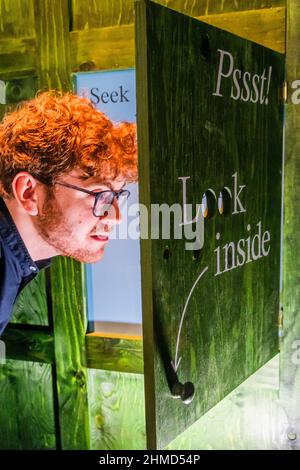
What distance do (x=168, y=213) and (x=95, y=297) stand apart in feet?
4.20

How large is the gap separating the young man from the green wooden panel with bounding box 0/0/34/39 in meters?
Answer: 0.32

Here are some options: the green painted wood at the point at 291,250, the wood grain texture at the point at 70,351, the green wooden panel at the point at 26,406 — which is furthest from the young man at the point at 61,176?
the green painted wood at the point at 291,250

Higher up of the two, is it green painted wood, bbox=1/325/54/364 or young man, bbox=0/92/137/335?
young man, bbox=0/92/137/335

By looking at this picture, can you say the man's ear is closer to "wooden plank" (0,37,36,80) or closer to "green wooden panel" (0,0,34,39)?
"wooden plank" (0,37,36,80)

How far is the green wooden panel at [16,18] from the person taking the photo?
246 centimetres

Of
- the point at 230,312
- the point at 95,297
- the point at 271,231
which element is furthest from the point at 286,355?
the point at 95,297

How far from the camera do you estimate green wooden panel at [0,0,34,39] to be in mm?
2459

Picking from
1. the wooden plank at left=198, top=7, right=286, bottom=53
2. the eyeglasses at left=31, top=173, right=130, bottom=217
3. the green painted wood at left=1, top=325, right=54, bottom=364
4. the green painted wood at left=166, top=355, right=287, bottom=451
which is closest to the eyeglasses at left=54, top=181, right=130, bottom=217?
the eyeglasses at left=31, top=173, right=130, bottom=217

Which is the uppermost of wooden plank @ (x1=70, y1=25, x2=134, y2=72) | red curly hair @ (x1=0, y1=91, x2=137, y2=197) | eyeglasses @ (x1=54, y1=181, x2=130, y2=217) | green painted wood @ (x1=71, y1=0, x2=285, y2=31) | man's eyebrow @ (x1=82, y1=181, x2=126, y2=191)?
green painted wood @ (x1=71, y1=0, x2=285, y2=31)

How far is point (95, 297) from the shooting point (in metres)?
2.54

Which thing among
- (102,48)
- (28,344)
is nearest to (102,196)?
(102,48)

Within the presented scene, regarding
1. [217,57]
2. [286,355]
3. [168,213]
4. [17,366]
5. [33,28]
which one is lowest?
[17,366]

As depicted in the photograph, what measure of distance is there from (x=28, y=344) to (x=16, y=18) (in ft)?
4.92
